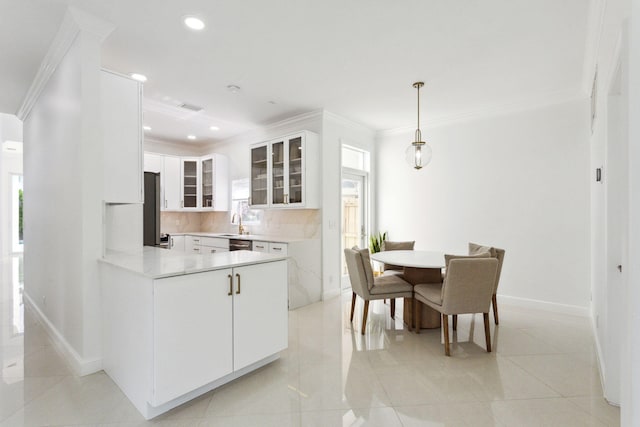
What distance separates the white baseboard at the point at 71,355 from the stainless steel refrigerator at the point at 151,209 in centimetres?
117

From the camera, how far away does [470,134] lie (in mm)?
4602

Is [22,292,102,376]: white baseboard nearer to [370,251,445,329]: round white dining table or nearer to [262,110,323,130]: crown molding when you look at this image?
[370,251,445,329]: round white dining table

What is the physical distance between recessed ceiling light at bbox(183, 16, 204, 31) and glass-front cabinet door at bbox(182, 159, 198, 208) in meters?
3.94

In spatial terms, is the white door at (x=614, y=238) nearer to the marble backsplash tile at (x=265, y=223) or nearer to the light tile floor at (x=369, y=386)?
the light tile floor at (x=369, y=386)

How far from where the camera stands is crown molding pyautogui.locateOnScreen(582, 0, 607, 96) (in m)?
2.23

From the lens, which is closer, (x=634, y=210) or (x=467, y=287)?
(x=634, y=210)

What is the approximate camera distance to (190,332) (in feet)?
6.44

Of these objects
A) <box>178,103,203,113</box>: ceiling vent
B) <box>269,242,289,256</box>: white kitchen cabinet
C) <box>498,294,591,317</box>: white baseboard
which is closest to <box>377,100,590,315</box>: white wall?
<box>498,294,591,317</box>: white baseboard

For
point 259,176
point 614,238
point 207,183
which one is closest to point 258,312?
point 614,238

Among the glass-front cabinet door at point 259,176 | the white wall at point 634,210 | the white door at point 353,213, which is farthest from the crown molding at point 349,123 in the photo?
the white wall at point 634,210

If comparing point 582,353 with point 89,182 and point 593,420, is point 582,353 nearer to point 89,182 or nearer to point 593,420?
point 593,420

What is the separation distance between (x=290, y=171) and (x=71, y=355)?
10.3 ft

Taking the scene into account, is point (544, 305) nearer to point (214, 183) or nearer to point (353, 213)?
point (353, 213)

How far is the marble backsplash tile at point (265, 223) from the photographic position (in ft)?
15.5
